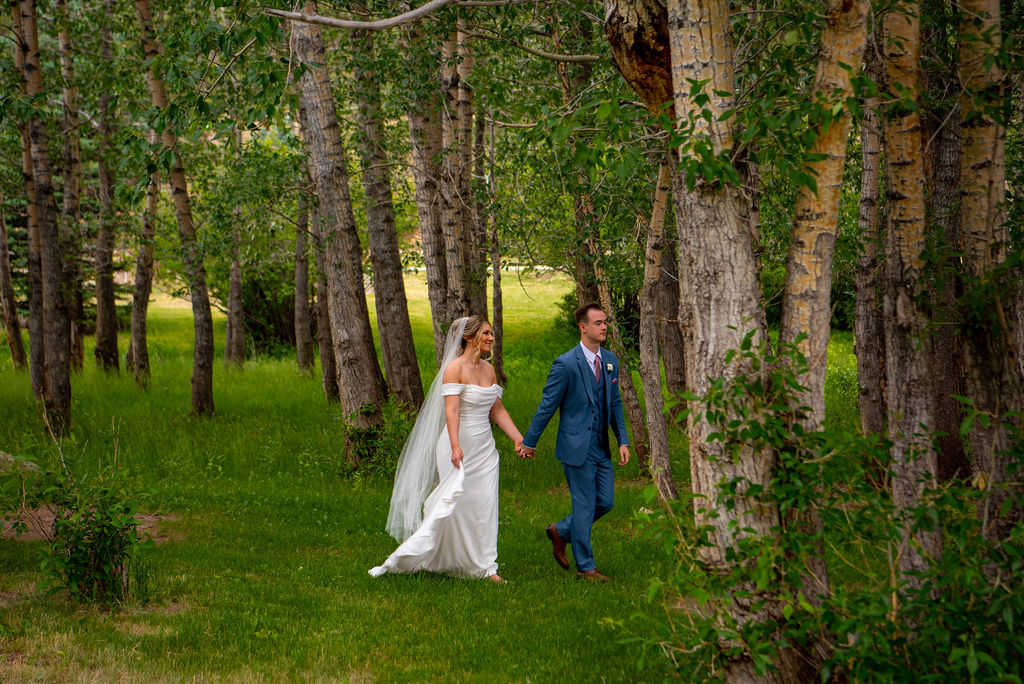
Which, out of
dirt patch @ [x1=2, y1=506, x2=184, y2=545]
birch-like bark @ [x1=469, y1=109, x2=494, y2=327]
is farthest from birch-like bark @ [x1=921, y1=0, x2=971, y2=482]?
dirt patch @ [x1=2, y1=506, x2=184, y2=545]

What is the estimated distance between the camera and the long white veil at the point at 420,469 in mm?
8398

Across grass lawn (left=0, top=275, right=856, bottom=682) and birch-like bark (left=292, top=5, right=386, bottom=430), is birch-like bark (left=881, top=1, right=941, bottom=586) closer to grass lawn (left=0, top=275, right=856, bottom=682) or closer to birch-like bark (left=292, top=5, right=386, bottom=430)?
grass lawn (left=0, top=275, right=856, bottom=682)

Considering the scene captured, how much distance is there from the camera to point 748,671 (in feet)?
14.6

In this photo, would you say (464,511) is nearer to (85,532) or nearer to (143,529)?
(85,532)

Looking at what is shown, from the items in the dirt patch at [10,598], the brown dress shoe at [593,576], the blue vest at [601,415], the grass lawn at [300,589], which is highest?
the blue vest at [601,415]

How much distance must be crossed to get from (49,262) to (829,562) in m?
13.2

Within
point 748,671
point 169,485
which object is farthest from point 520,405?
point 748,671

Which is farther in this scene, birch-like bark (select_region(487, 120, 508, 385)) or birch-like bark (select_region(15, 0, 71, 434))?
birch-like bark (select_region(15, 0, 71, 434))

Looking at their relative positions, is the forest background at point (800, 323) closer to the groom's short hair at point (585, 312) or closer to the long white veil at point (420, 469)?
the groom's short hair at point (585, 312)

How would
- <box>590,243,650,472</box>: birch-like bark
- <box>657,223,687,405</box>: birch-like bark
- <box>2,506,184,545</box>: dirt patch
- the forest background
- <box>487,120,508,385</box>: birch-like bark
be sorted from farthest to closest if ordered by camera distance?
<box>657,223,687,405</box>: birch-like bark → <box>487,120,508,385</box>: birch-like bark → <box>590,243,650,472</box>: birch-like bark → <box>2,506,184,545</box>: dirt patch → the forest background

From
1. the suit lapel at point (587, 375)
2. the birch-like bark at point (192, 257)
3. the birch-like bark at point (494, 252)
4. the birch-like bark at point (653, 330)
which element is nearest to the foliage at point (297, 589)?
the birch-like bark at point (653, 330)

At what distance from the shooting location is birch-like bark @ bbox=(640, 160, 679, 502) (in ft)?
29.7

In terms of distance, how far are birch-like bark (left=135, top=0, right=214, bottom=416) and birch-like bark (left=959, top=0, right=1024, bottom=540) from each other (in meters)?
12.1

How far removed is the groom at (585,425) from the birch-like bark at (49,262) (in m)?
9.30
